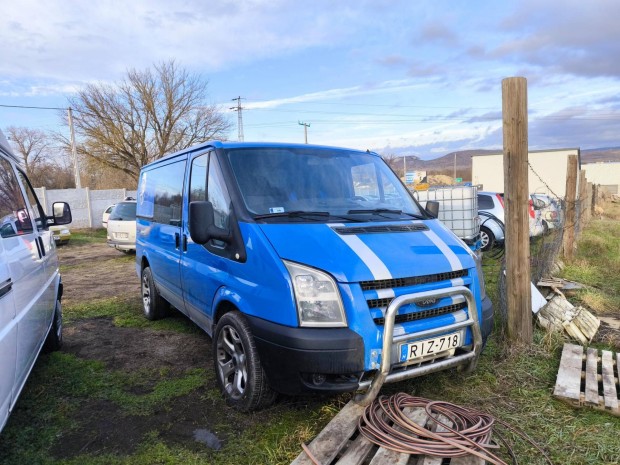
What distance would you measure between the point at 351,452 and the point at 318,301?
2.86ft

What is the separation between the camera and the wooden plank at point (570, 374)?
10.6 ft

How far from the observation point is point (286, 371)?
2.71 m

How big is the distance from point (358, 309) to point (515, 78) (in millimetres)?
2917

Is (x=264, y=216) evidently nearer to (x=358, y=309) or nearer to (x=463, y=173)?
(x=358, y=309)

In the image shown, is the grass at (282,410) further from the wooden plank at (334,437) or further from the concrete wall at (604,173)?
the concrete wall at (604,173)

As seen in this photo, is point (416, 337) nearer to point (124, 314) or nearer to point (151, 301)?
point (151, 301)

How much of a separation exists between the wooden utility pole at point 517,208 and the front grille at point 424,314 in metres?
1.43

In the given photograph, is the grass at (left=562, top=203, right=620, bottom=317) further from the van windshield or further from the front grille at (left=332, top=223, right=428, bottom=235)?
the front grille at (left=332, top=223, right=428, bottom=235)

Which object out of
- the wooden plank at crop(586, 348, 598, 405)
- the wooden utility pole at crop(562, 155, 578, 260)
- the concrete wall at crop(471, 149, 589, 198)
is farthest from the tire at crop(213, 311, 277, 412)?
the concrete wall at crop(471, 149, 589, 198)

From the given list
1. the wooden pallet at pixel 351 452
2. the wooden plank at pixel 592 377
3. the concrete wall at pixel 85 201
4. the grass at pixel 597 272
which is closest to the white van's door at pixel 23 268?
the wooden pallet at pixel 351 452

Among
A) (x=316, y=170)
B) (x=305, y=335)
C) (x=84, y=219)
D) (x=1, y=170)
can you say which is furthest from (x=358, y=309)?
(x=84, y=219)

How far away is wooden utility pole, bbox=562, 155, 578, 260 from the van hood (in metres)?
5.69

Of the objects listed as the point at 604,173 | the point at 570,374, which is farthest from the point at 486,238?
the point at 604,173

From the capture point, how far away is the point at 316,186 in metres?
3.60
